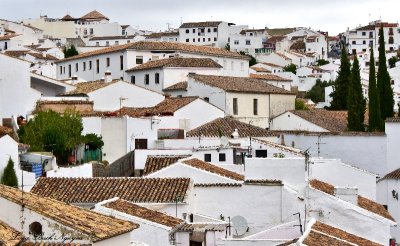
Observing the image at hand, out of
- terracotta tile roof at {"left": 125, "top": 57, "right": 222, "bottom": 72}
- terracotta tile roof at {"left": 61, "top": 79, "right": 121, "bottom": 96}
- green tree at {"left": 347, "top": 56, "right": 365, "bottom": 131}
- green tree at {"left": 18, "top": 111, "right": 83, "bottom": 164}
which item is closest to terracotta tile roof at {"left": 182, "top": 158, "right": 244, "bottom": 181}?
→ green tree at {"left": 18, "top": 111, "right": 83, "bottom": 164}

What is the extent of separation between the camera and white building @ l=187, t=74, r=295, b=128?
154 ft

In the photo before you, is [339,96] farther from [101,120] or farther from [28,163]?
[28,163]

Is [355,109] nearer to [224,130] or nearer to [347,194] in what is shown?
[224,130]

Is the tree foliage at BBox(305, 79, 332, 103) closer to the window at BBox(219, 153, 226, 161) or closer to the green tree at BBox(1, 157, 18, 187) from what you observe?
the window at BBox(219, 153, 226, 161)

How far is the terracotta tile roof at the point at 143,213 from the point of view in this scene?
19.8 meters

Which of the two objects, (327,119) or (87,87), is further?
(327,119)

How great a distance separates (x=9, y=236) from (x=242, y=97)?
35690mm

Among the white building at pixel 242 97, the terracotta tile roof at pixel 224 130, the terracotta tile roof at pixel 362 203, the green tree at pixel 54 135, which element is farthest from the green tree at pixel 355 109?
the green tree at pixel 54 135

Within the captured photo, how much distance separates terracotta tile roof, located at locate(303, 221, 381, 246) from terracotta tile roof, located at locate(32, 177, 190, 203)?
4.02 metres

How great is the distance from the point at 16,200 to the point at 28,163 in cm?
1465

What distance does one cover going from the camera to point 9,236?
12867mm

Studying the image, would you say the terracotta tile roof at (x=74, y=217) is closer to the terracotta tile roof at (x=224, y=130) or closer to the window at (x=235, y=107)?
the terracotta tile roof at (x=224, y=130)

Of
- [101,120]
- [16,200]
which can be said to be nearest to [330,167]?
[101,120]

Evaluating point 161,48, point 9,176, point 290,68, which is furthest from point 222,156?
point 290,68
